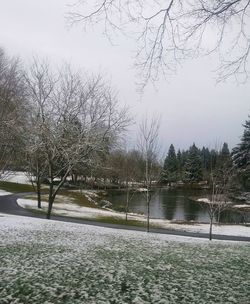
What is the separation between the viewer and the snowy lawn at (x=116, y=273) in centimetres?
600

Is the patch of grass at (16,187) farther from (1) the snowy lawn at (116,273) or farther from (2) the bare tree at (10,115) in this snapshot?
(1) the snowy lawn at (116,273)

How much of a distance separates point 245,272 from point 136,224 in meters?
22.7

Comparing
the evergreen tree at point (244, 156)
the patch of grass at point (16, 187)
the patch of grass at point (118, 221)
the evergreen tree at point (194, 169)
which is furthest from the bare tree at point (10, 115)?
the evergreen tree at point (194, 169)

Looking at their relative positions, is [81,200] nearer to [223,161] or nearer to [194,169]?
[223,161]

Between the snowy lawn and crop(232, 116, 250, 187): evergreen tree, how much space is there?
173ft

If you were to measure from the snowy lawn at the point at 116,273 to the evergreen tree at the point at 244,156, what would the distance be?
173 feet

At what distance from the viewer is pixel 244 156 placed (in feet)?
210

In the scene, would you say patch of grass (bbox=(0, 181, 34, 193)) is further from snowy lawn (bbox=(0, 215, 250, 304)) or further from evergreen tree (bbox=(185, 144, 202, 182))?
snowy lawn (bbox=(0, 215, 250, 304))

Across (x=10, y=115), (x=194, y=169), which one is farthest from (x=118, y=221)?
(x=194, y=169)

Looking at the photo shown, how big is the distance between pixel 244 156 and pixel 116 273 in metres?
59.9

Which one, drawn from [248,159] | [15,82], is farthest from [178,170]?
[15,82]

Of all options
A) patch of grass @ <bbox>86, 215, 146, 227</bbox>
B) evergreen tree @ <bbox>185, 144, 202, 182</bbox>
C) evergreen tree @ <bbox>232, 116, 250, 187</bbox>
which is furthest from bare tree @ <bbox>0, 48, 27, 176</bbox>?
evergreen tree @ <bbox>185, 144, 202, 182</bbox>

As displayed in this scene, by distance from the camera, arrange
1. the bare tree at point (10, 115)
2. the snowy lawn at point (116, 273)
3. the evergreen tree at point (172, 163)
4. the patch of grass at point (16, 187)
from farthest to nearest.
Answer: the evergreen tree at point (172, 163) < the patch of grass at point (16, 187) < the bare tree at point (10, 115) < the snowy lawn at point (116, 273)

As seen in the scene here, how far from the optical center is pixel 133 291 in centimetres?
625
